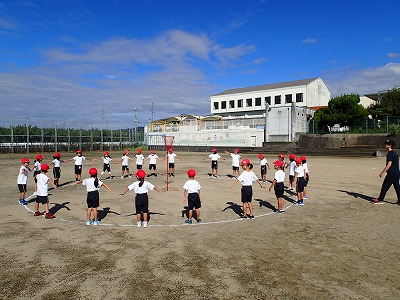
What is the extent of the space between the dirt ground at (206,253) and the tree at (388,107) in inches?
1511

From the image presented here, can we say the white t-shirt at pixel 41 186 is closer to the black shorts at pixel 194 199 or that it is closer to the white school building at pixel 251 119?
the black shorts at pixel 194 199

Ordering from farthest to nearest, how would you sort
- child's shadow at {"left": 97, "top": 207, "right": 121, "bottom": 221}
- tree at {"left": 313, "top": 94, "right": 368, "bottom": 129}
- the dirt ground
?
tree at {"left": 313, "top": 94, "right": 368, "bottom": 129} → child's shadow at {"left": 97, "top": 207, "right": 121, "bottom": 221} → the dirt ground

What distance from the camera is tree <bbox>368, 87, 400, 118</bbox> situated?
142 ft

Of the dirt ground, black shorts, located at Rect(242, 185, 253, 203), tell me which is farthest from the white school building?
black shorts, located at Rect(242, 185, 253, 203)

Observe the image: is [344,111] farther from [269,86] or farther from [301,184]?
[301,184]

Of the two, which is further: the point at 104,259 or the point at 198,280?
the point at 104,259

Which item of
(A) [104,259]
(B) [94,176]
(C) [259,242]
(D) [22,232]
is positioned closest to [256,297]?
(C) [259,242]

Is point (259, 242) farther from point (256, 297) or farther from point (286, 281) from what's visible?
point (256, 297)

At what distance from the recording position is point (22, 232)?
26.8ft

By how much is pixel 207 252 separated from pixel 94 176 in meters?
4.36

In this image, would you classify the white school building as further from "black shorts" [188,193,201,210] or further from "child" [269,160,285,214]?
"black shorts" [188,193,201,210]

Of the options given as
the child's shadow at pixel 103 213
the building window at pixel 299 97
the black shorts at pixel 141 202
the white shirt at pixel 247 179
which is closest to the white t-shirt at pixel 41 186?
the child's shadow at pixel 103 213

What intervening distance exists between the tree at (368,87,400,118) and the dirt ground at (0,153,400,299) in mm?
38371

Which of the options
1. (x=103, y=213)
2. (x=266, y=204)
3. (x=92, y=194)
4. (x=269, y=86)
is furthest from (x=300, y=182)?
(x=269, y=86)
